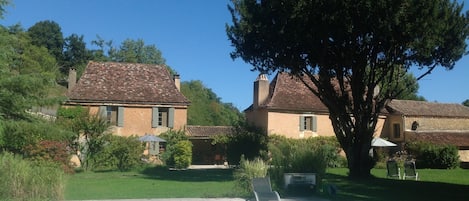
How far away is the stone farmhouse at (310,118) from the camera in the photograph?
128 ft

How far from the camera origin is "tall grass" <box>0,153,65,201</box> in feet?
37.8

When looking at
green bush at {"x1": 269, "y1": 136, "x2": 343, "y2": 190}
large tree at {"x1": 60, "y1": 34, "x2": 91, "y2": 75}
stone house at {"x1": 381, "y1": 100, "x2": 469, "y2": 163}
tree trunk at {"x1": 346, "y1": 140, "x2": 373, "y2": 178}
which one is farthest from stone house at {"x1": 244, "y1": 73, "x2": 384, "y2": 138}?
large tree at {"x1": 60, "y1": 34, "x2": 91, "y2": 75}

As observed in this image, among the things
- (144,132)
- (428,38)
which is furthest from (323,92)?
(144,132)

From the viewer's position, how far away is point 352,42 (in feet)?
68.6

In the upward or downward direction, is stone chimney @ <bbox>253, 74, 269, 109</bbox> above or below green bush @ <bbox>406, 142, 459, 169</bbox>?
above

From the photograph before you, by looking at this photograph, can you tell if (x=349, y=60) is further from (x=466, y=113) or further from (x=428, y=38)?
(x=466, y=113)

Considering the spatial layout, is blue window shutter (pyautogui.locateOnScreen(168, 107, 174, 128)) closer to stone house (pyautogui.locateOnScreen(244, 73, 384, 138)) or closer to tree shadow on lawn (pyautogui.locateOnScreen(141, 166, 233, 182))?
stone house (pyautogui.locateOnScreen(244, 73, 384, 138))

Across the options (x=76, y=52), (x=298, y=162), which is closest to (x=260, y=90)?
(x=298, y=162)

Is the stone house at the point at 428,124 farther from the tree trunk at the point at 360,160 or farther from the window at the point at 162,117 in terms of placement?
the window at the point at 162,117

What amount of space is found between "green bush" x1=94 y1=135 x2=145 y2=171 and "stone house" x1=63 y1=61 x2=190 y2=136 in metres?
7.00

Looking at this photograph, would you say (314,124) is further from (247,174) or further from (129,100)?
(247,174)

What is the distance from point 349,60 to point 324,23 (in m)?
3.17

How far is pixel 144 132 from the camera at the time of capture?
3731cm

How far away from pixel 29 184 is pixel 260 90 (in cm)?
2991
